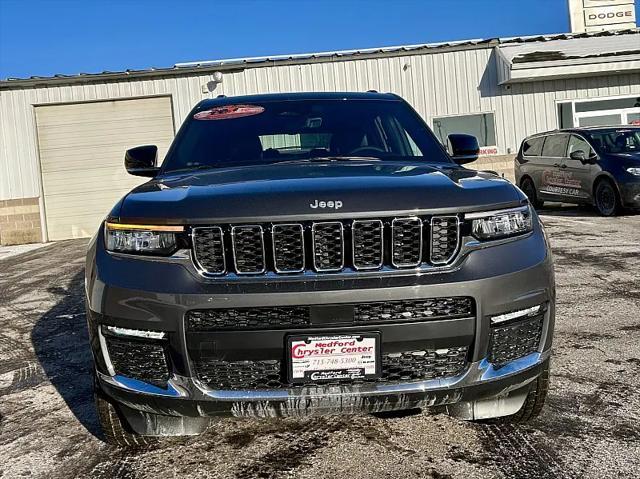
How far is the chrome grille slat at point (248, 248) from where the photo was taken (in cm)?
242

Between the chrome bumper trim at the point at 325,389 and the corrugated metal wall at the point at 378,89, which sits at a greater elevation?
the corrugated metal wall at the point at 378,89

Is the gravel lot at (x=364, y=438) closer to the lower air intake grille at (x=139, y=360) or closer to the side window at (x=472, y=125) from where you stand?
the lower air intake grille at (x=139, y=360)

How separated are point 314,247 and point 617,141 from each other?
1091cm

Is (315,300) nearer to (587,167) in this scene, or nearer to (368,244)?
(368,244)

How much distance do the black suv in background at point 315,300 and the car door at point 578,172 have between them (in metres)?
9.96

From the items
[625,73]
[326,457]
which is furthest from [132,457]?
[625,73]

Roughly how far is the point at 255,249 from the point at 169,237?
331 mm

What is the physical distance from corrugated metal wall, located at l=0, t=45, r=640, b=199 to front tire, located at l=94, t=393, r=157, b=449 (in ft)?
42.9

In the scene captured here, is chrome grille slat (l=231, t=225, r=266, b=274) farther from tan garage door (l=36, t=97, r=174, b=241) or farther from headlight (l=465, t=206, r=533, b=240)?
tan garage door (l=36, t=97, r=174, b=241)

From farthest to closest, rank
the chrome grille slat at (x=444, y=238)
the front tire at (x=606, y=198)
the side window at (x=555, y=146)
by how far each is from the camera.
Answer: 1. the side window at (x=555, y=146)
2. the front tire at (x=606, y=198)
3. the chrome grille slat at (x=444, y=238)

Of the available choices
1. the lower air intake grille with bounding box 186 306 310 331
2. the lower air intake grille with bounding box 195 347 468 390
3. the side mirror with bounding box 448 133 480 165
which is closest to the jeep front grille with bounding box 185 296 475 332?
the lower air intake grille with bounding box 186 306 310 331

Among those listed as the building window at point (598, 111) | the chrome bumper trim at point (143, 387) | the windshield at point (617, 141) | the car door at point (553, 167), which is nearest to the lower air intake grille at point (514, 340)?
the chrome bumper trim at point (143, 387)

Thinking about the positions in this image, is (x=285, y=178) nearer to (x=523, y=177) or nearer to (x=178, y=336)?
(x=178, y=336)

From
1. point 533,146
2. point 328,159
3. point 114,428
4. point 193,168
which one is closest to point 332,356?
point 114,428
